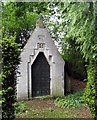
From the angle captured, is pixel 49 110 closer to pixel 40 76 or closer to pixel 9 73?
pixel 40 76

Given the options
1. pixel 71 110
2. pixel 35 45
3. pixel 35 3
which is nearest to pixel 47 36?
pixel 35 45

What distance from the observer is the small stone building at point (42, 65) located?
7816 millimetres

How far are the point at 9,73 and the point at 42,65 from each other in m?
→ 4.36

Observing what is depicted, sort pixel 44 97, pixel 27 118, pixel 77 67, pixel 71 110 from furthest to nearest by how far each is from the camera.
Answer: pixel 77 67 → pixel 44 97 → pixel 71 110 → pixel 27 118

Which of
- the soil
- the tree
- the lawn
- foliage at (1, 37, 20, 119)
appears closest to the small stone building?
the lawn

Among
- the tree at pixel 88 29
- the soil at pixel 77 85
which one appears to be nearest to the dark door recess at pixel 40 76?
the soil at pixel 77 85

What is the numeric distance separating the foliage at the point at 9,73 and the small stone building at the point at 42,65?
4000mm

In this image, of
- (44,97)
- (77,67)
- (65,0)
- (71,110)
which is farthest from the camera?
(77,67)

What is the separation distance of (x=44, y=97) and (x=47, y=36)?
1910 millimetres

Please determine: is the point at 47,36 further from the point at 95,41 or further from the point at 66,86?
the point at 95,41

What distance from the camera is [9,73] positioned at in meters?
3.61

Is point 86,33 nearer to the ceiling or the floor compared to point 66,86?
nearer to the ceiling

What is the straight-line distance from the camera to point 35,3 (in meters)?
8.01

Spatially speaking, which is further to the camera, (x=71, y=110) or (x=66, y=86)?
(x=66, y=86)
